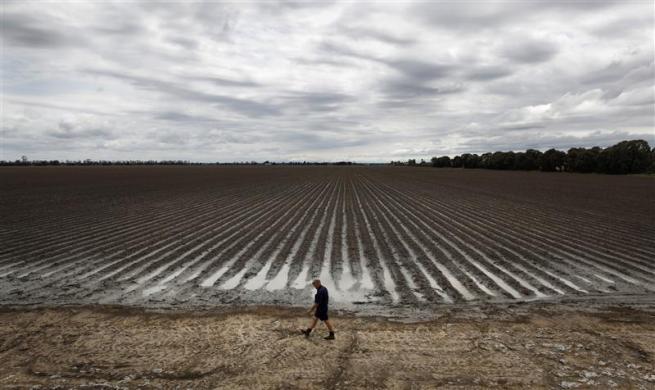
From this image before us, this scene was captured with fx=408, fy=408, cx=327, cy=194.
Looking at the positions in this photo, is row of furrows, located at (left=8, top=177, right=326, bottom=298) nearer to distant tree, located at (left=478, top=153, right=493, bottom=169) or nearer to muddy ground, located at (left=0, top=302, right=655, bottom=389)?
muddy ground, located at (left=0, top=302, right=655, bottom=389)

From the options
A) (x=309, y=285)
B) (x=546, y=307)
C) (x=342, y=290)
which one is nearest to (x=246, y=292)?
(x=309, y=285)

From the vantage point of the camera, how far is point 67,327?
31.1 ft

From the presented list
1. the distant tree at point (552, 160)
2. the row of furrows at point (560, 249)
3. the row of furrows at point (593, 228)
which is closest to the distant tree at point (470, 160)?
the distant tree at point (552, 160)

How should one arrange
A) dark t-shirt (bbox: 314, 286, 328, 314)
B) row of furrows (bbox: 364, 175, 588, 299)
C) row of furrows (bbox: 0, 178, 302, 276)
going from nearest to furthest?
1. dark t-shirt (bbox: 314, 286, 328, 314)
2. row of furrows (bbox: 364, 175, 588, 299)
3. row of furrows (bbox: 0, 178, 302, 276)

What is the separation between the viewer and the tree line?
87.1 m

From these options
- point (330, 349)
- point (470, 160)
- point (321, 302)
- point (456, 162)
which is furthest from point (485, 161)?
point (330, 349)

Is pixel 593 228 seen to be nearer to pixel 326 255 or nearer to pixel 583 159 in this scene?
pixel 326 255

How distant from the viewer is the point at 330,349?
8.27 m

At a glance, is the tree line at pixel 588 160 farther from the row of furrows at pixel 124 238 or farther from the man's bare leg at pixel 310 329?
the man's bare leg at pixel 310 329

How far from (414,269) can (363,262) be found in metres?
1.97

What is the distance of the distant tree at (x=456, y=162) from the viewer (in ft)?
590

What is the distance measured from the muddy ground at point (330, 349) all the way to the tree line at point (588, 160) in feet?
316

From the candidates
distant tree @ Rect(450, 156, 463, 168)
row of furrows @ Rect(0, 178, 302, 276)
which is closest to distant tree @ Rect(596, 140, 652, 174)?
distant tree @ Rect(450, 156, 463, 168)

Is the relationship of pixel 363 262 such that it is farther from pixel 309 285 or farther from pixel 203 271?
pixel 203 271
